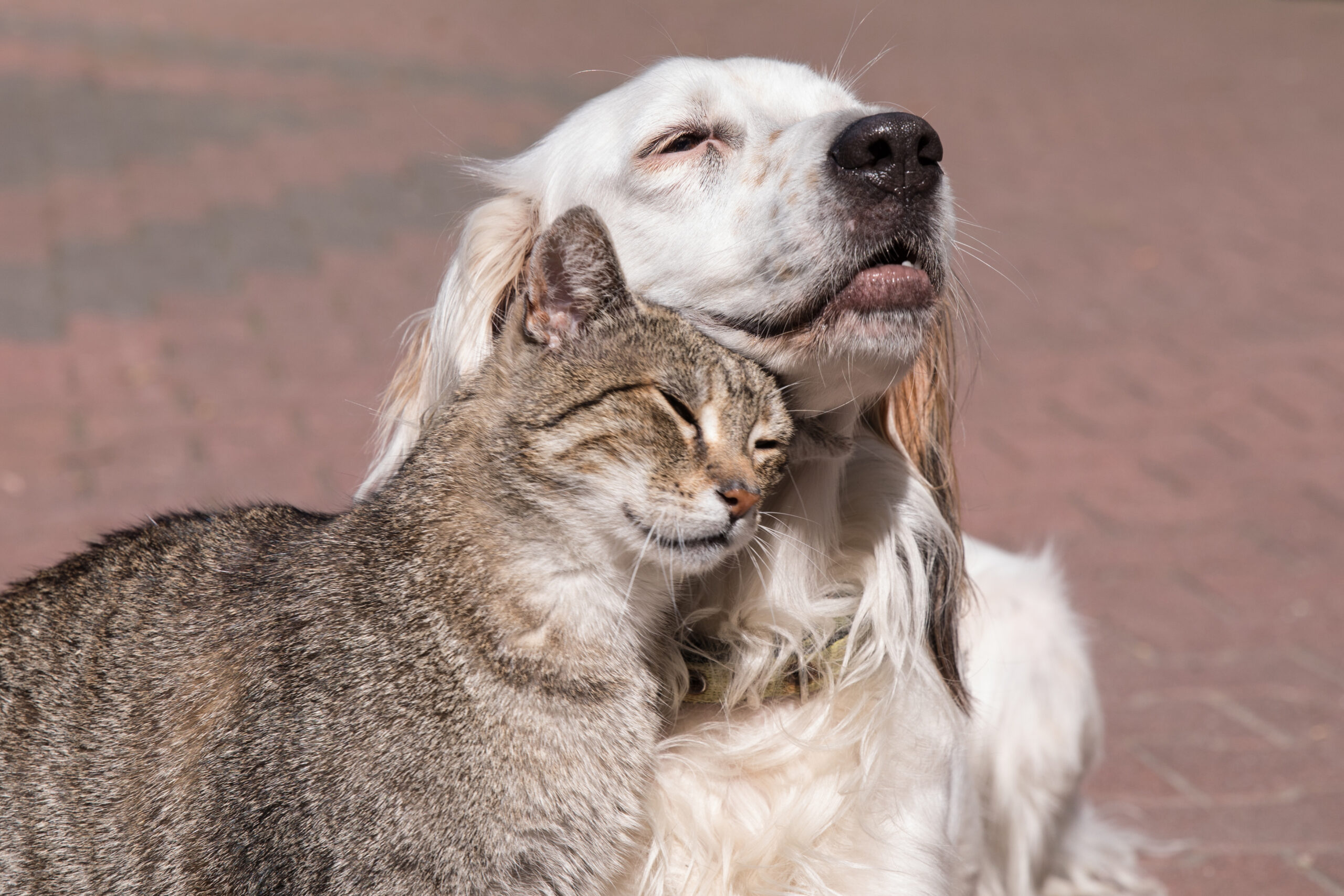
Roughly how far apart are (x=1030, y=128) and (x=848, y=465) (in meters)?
11.0

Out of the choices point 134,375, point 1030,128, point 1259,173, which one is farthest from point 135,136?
point 1259,173

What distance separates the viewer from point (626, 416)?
7.95ft

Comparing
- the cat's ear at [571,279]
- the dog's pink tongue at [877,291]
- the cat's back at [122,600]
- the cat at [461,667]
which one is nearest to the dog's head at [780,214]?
the dog's pink tongue at [877,291]

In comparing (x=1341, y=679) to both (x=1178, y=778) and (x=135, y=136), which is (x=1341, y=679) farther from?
(x=135, y=136)

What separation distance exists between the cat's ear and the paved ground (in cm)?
81

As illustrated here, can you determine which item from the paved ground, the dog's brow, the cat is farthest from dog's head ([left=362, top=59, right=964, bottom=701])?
the paved ground

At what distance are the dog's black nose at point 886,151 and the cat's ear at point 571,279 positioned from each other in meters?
0.49

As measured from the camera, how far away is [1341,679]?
5.33 metres

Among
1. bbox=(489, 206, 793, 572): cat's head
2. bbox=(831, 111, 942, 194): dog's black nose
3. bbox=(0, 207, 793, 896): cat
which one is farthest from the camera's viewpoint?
bbox=(831, 111, 942, 194): dog's black nose

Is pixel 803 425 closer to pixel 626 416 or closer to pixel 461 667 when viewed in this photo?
pixel 626 416

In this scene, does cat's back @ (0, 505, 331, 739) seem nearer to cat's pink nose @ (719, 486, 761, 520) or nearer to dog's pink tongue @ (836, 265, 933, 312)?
cat's pink nose @ (719, 486, 761, 520)

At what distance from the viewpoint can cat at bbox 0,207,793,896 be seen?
2.27 meters

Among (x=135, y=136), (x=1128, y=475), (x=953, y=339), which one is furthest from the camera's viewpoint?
(x=135, y=136)

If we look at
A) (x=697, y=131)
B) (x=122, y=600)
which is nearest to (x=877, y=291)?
(x=697, y=131)
